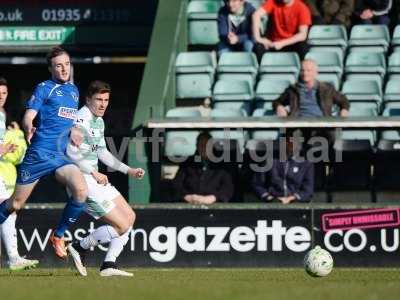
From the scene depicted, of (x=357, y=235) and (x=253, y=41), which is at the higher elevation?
(x=253, y=41)

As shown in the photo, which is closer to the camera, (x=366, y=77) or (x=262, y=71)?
(x=366, y=77)

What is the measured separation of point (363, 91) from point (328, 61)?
81 cm

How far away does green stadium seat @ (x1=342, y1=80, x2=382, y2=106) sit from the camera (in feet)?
55.7

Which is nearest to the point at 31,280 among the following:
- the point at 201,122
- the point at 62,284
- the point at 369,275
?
the point at 62,284

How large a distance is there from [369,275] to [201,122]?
3512 millimetres

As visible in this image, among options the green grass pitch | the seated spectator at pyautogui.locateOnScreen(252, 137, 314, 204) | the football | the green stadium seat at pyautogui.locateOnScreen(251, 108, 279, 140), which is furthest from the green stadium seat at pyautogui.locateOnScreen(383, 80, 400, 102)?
the football

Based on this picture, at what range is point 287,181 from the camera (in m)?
15.6

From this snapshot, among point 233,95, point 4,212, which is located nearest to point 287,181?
point 233,95

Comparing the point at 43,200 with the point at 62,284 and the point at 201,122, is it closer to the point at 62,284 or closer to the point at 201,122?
the point at 201,122

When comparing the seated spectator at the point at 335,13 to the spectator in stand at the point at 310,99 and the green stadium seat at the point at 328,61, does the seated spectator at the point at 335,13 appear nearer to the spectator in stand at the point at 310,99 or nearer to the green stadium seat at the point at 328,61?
the green stadium seat at the point at 328,61

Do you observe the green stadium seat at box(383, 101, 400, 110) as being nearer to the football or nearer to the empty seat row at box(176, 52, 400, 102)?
the empty seat row at box(176, 52, 400, 102)

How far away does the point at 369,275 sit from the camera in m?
12.9

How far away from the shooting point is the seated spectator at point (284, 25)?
17781 mm

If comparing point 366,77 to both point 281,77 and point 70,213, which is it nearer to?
point 281,77
